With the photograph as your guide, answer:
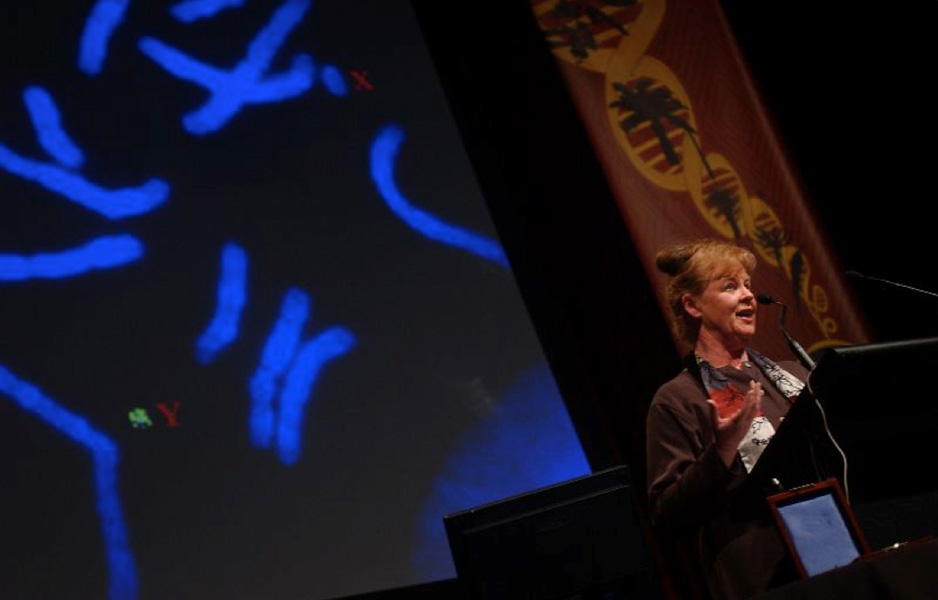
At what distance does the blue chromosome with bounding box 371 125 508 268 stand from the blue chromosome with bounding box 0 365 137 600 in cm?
106

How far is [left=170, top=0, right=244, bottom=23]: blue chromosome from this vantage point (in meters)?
Answer: 2.99

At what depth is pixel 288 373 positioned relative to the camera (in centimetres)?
274

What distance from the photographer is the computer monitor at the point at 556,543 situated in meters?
1.79

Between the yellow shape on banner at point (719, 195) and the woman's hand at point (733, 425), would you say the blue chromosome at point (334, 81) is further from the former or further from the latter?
the woman's hand at point (733, 425)

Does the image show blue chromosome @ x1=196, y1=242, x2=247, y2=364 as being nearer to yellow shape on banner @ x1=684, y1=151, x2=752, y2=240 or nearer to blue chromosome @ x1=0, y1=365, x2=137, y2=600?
blue chromosome @ x1=0, y1=365, x2=137, y2=600

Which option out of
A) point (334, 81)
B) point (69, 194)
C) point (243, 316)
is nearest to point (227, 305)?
point (243, 316)

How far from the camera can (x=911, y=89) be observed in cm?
366

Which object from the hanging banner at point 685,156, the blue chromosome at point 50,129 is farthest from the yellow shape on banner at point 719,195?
the blue chromosome at point 50,129

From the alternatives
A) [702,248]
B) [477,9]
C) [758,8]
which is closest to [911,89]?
[758,8]

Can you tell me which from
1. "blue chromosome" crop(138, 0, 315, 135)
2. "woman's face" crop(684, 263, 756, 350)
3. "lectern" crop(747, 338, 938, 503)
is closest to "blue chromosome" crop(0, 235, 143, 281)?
"blue chromosome" crop(138, 0, 315, 135)

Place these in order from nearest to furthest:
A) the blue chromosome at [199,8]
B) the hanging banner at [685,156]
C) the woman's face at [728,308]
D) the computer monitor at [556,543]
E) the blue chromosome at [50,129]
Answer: the computer monitor at [556,543], the woman's face at [728,308], the blue chromosome at [50,129], the blue chromosome at [199,8], the hanging banner at [685,156]

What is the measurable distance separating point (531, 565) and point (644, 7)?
236cm

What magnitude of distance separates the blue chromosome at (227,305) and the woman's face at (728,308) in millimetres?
1197

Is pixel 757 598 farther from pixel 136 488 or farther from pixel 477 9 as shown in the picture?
pixel 477 9
